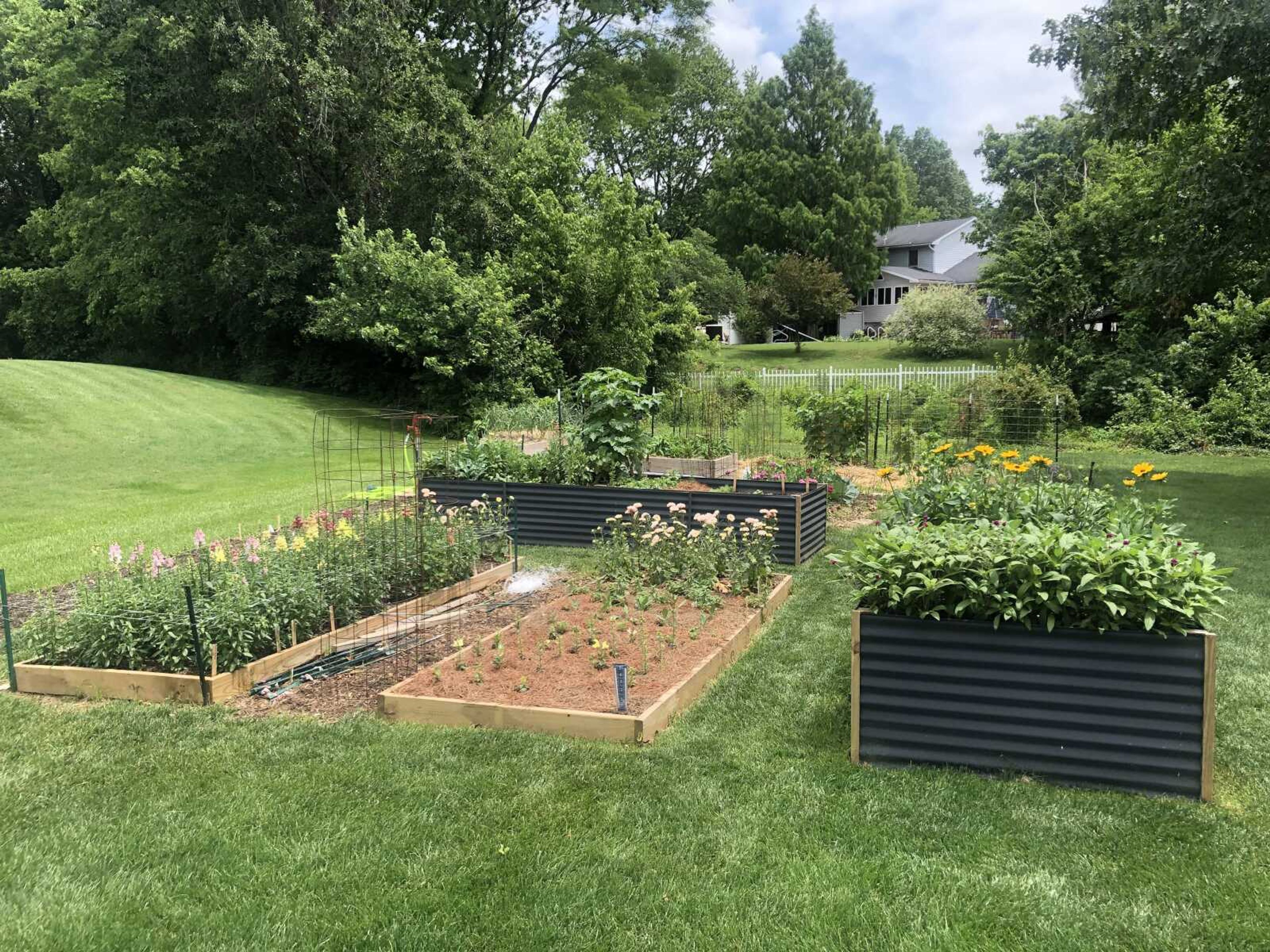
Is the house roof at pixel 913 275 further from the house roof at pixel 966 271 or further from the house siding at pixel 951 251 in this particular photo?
the house siding at pixel 951 251

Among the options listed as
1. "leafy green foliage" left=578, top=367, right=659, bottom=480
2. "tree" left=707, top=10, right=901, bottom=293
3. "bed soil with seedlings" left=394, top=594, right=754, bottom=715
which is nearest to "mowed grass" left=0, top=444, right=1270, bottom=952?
"bed soil with seedlings" left=394, top=594, right=754, bottom=715

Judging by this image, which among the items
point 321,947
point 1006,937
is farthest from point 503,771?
point 1006,937

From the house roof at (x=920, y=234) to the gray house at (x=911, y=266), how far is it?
0.04 metres

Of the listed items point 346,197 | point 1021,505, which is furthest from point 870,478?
point 346,197

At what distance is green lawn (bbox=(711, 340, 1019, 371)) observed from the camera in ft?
85.2

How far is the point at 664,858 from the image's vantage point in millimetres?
2748

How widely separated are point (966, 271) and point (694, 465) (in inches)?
1276

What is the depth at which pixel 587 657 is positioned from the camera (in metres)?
4.54

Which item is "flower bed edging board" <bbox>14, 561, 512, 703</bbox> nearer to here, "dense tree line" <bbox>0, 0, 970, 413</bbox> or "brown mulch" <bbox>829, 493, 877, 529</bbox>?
"brown mulch" <bbox>829, 493, 877, 529</bbox>

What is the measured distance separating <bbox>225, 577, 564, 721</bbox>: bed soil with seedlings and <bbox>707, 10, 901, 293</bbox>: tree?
111ft

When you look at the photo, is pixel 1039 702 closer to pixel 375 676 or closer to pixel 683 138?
pixel 375 676

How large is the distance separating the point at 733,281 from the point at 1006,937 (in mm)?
31014

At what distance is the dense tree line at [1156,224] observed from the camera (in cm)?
952

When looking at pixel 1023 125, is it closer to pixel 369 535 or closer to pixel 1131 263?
pixel 1131 263
